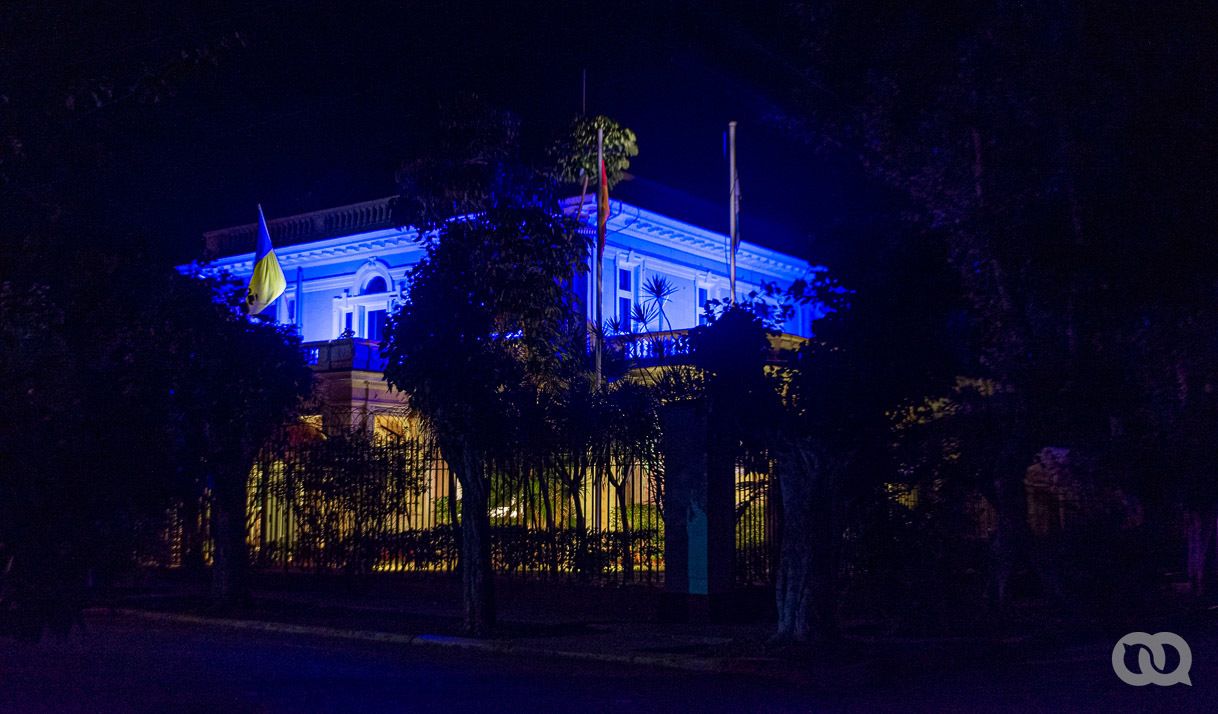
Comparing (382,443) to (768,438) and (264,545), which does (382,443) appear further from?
(768,438)

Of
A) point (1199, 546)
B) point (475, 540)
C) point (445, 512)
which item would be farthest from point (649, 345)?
point (1199, 546)

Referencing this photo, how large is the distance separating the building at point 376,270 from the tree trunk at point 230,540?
9.91 meters

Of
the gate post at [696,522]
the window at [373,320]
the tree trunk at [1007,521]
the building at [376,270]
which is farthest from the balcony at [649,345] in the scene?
the window at [373,320]

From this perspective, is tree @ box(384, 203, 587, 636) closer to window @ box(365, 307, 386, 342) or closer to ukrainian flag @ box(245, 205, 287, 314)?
ukrainian flag @ box(245, 205, 287, 314)

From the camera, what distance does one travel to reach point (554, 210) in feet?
47.6

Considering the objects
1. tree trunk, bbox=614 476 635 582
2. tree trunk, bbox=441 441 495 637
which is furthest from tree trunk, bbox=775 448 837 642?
tree trunk, bbox=441 441 495 637

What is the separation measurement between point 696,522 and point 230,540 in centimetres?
693

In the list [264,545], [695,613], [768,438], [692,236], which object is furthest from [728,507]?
[692,236]

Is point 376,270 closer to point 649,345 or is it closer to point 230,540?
point 649,345

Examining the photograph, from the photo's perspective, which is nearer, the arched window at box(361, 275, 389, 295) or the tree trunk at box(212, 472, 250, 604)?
the tree trunk at box(212, 472, 250, 604)

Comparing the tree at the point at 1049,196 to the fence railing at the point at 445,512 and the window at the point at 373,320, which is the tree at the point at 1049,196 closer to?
the fence railing at the point at 445,512

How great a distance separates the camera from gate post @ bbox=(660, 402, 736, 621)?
14.2 m

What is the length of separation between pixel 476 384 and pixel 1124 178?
7.85m

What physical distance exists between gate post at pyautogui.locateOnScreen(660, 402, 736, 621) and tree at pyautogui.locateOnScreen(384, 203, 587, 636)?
2.08m
